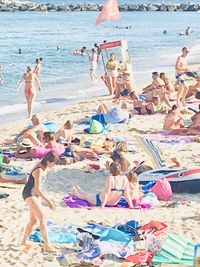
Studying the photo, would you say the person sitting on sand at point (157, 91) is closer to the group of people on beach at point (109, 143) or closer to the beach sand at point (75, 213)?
the group of people on beach at point (109, 143)

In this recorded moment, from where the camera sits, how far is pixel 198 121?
38.8 ft

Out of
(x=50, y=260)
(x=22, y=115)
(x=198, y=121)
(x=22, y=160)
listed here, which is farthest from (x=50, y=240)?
(x=22, y=115)

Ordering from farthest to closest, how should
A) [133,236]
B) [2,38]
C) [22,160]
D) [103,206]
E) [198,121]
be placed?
[2,38]
[198,121]
[22,160]
[103,206]
[133,236]

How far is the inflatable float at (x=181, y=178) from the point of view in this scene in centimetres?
850

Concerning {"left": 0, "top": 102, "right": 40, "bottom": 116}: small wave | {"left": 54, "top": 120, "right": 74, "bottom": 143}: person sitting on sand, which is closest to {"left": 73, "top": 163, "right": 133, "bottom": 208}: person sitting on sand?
{"left": 54, "top": 120, "right": 74, "bottom": 143}: person sitting on sand

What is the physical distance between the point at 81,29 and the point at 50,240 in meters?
40.6

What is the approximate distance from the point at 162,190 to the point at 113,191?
0.87 meters

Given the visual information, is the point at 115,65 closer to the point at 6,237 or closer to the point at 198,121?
the point at 198,121

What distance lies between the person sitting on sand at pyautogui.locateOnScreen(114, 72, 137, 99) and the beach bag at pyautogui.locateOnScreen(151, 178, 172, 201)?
724 cm

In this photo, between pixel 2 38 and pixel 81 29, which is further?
pixel 81 29

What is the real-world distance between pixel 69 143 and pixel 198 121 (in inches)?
Answer: 105

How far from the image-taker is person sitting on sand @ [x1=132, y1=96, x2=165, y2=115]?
45.9 ft

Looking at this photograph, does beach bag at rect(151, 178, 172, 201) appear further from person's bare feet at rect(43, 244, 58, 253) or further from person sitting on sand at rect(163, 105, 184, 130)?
person sitting on sand at rect(163, 105, 184, 130)

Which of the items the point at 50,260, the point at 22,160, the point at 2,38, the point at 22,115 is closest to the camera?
the point at 50,260
